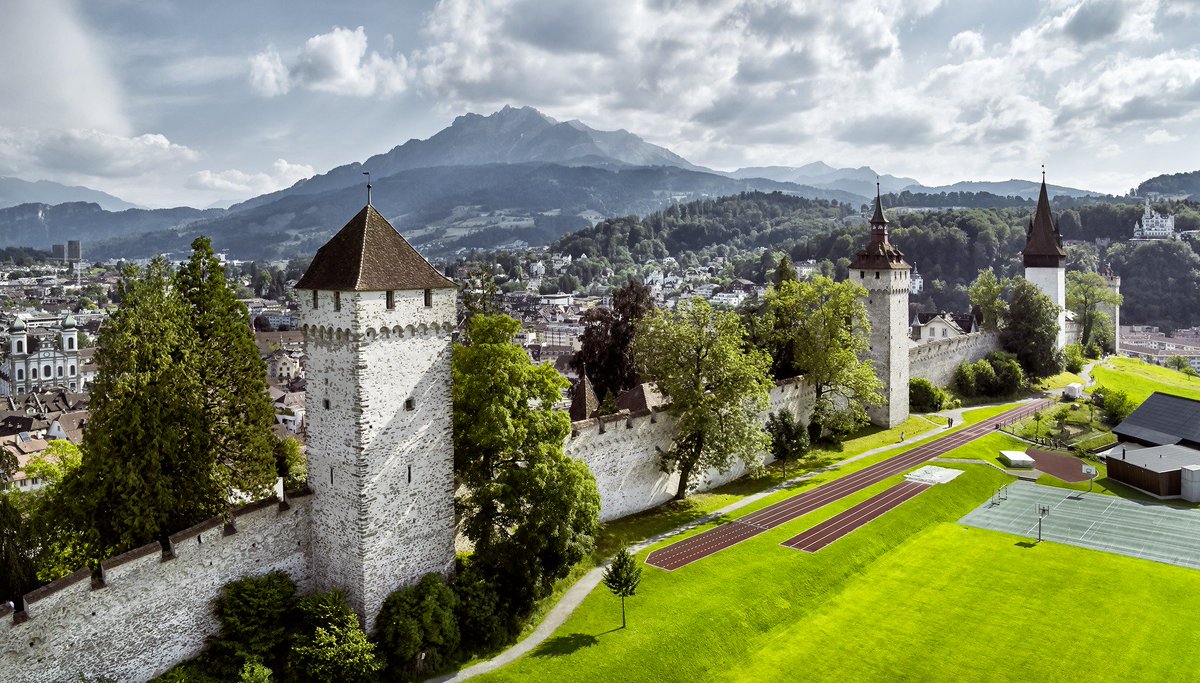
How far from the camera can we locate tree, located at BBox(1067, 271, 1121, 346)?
8757cm

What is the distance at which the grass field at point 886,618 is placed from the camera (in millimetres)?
25797

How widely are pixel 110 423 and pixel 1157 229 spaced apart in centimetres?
21547

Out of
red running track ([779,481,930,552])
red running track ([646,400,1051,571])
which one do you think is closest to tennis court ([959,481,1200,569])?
red running track ([779,481,930,552])

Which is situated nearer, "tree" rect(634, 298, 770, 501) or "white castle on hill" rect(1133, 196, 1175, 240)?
"tree" rect(634, 298, 770, 501)

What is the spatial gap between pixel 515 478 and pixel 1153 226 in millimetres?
207123

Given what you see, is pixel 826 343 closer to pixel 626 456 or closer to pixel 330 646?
pixel 626 456

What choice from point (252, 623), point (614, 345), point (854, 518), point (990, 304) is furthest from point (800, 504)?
point (990, 304)

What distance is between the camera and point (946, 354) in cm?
Result: 6669

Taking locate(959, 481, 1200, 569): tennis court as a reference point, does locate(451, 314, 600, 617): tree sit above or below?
above

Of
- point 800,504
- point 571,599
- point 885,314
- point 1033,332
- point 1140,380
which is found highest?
point 885,314

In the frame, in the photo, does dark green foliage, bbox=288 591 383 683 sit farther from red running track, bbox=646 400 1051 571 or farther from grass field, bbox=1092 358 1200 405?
grass field, bbox=1092 358 1200 405

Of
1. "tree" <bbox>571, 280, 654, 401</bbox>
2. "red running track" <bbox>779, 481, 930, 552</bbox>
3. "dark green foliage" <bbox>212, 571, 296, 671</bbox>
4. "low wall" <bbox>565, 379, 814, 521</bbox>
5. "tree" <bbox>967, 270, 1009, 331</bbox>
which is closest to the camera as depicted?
"dark green foliage" <bbox>212, 571, 296, 671</bbox>

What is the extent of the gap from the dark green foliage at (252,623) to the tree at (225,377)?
5.53m

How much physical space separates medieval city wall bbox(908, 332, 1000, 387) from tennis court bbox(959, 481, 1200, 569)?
64.4 feet
